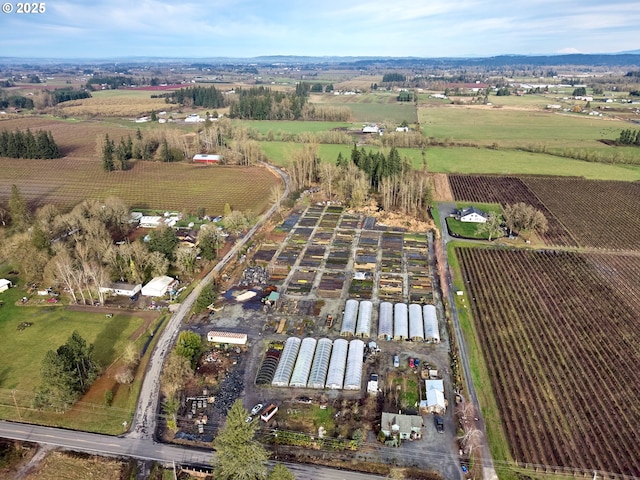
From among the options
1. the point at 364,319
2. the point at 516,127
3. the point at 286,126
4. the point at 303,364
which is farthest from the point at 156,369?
the point at 516,127

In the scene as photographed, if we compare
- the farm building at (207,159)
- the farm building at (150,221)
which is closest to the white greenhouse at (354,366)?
the farm building at (150,221)

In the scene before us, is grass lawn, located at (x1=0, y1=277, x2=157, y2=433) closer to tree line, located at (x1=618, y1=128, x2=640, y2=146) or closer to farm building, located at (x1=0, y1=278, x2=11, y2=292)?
farm building, located at (x1=0, y1=278, x2=11, y2=292)

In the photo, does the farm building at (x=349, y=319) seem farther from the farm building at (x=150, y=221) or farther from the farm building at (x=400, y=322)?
the farm building at (x=150, y=221)

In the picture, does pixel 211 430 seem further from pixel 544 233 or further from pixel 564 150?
pixel 564 150

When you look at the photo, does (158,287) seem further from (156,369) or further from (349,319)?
(349,319)

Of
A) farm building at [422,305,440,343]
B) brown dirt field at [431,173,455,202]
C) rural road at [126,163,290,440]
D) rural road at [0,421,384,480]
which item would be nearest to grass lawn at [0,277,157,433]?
rural road at [0,421,384,480]
